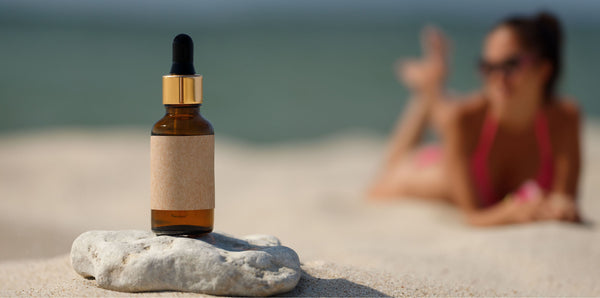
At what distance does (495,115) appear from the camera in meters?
3.63

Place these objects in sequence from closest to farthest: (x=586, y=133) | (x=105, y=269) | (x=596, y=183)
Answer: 1. (x=105, y=269)
2. (x=596, y=183)
3. (x=586, y=133)

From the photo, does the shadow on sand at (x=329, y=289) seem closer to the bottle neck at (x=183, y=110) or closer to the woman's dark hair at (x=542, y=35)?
the bottle neck at (x=183, y=110)

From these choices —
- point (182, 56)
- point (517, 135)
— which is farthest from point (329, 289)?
point (517, 135)

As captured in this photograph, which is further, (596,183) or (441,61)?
(596,183)

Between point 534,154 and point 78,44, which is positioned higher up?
point 78,44

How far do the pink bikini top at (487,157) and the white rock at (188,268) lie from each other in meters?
2.38

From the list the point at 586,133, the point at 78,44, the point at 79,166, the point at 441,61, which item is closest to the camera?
the point at 441,61

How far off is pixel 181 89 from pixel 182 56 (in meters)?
0.10

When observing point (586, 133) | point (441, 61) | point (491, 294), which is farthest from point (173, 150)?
point (586, 133)

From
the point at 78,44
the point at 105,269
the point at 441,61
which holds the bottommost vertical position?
the point at 105,269

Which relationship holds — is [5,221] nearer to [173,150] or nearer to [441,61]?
[173,150]

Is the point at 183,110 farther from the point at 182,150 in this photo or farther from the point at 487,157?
the point at 487,157

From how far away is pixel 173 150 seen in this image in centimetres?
161

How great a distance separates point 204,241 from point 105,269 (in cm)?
27
